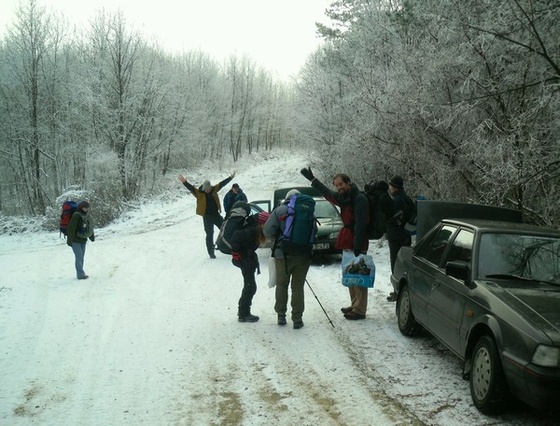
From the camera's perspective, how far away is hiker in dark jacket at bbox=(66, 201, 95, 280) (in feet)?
31.9

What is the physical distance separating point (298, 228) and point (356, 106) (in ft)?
30.9

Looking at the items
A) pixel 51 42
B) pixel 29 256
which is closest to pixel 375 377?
pixel 29 256

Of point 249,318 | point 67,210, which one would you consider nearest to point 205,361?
point 249,318

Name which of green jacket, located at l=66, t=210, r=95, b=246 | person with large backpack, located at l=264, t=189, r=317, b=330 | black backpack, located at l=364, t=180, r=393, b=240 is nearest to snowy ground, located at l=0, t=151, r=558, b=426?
person with large backpack, located at l=264, t=189, r=317, b=330

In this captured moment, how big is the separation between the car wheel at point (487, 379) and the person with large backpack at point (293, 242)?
2733 mm

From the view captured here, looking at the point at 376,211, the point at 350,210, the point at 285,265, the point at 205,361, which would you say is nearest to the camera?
the point at 205,361

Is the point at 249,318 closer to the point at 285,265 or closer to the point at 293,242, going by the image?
the point at 285,265

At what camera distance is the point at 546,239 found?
4.74 meters

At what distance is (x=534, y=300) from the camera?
12.8 ft

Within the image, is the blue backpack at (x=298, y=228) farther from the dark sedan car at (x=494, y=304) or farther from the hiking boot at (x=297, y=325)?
the dark sedan car at (x=494, y=304)

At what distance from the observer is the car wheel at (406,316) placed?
5.99m

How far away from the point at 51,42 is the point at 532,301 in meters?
→ 37.3

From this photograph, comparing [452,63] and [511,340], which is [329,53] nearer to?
[452,63]

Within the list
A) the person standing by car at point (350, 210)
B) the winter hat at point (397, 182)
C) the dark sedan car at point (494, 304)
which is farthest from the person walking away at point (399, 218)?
the dark sedan car at point (494, 304)
